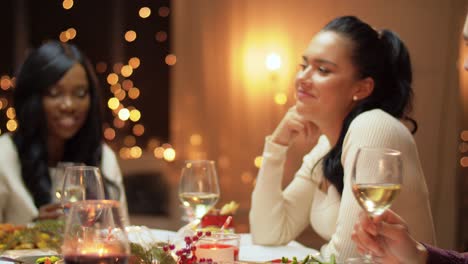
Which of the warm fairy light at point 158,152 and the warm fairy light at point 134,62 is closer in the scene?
the warm fairy light at point 158,152

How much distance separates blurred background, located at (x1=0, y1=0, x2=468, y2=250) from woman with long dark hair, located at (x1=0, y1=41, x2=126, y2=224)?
103 inches

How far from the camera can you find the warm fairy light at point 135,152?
647cm

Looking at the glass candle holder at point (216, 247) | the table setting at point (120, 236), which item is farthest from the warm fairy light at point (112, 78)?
the glass candle holder at point (216, 247)

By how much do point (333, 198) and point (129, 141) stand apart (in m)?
4.37

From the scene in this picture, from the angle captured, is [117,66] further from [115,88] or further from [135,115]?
[135,115]

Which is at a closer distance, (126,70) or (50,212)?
(50,212)

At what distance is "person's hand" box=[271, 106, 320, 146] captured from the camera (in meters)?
2.71

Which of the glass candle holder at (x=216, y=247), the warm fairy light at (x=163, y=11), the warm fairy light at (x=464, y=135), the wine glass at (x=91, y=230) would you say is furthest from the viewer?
the warm fairy light at (x=163, y=11)

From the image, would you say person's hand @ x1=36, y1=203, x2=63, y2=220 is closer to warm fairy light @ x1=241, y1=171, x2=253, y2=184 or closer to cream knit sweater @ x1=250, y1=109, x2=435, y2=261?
cream knit sweater @ x1=250, y1=109, x2=435, y2=261

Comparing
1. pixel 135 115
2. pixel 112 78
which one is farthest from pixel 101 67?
pixel 135 115

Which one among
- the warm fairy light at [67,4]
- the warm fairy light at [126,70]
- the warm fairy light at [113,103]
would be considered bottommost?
the warm fairy light at [113,103]

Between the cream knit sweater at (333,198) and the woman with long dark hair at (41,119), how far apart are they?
2.60 feet

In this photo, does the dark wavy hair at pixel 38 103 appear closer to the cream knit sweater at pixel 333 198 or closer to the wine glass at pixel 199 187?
the cream knit sweater at pixel 333 198

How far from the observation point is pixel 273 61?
6152 mm
